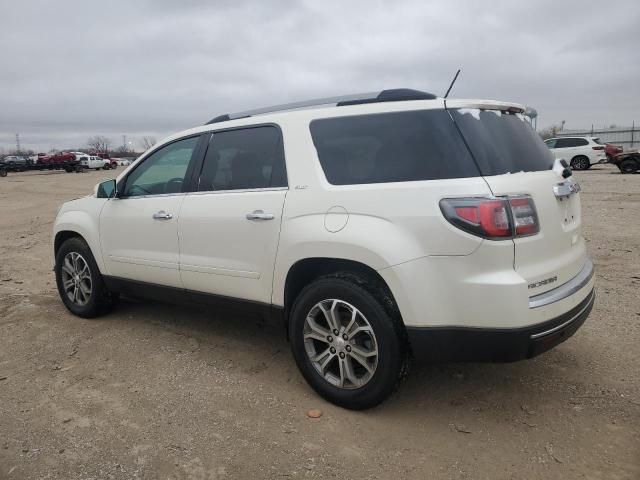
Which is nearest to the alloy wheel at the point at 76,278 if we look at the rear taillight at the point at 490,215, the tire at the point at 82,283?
the tire at the point at 82,283

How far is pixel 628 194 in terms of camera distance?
13.2 meters

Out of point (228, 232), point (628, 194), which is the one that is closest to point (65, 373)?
point (228, 232)

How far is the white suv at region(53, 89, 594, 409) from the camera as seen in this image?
106 inches

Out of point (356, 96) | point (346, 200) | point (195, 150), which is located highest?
point (356, 96)

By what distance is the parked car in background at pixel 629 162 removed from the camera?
2075 cm

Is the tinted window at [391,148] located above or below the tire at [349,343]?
above

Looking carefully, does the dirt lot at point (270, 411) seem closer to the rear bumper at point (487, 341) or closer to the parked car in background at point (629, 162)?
the rear bumper at point (487, 341)

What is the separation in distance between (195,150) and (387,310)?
209 cm

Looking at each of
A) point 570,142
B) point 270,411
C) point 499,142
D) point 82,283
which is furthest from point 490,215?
point 570,142

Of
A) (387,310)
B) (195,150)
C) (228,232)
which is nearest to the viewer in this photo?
(387,310)

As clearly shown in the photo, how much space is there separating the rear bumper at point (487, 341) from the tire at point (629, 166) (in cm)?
2132

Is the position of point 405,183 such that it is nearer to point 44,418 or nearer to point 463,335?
point 463,335

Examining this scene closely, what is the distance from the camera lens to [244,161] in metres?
3.75

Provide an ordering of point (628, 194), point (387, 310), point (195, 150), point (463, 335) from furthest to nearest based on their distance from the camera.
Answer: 1. point (628, 194)
2. point (195, 150)
3. point (387, 310)
4. point (463, 335)
